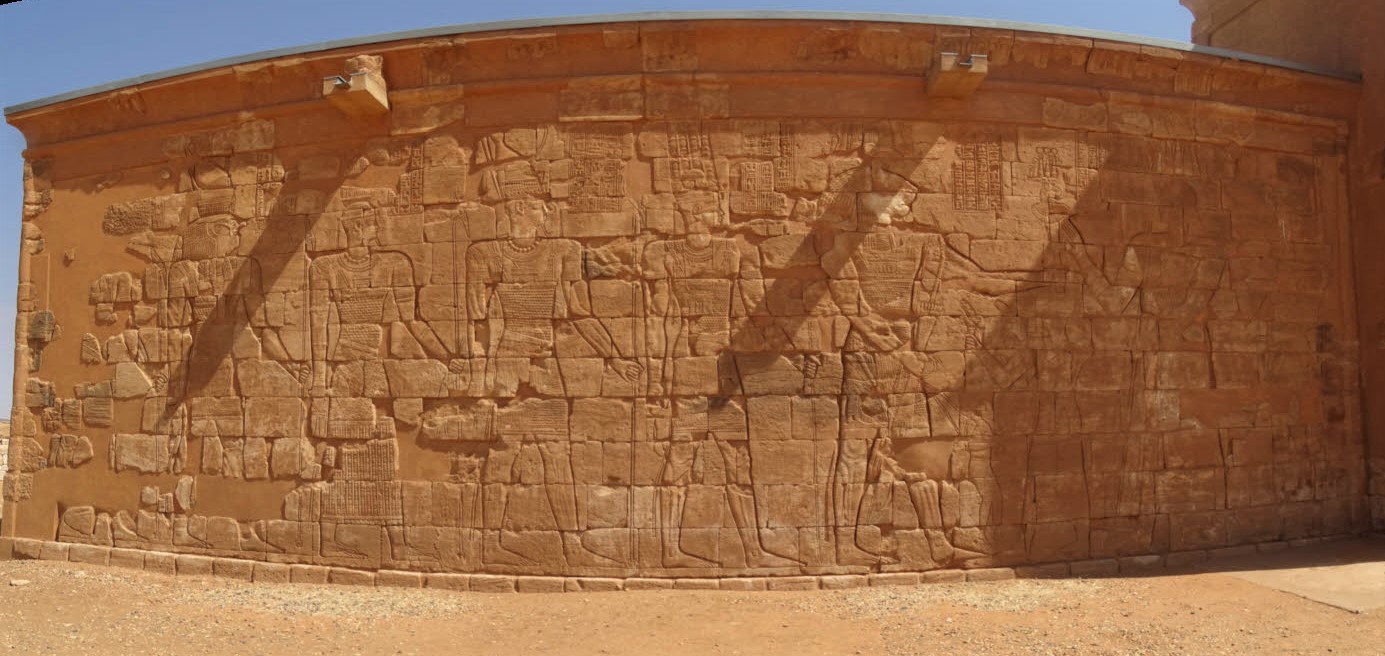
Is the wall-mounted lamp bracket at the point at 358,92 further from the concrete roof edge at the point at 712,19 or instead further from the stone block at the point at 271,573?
the stone block at the point at 271,573

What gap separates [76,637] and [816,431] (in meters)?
5.10

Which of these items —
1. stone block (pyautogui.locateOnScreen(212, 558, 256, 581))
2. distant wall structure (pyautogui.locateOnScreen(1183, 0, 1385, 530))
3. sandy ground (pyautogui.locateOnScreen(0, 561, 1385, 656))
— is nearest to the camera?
sandy ground (pyautogui.locateOnScreen(0, 561, 1385, 656))

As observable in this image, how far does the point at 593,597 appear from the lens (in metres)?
6.18

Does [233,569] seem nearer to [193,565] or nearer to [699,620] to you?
[193,565]

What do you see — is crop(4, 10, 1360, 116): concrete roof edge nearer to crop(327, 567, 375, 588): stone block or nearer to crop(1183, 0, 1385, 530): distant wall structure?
crop(1183, 0, 1385, 530): distant wall structure

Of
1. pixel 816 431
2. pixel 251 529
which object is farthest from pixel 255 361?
pixel 816 431

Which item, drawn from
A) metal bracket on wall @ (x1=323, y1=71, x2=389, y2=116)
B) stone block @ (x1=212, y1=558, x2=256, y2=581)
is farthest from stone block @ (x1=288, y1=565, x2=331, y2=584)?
metal bracket on wall @ (x1=323, y1=71, x2=389, y2=116)

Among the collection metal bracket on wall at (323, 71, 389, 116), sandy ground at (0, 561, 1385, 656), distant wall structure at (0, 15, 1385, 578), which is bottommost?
sandy ground at (0, 561, 1385, 656)

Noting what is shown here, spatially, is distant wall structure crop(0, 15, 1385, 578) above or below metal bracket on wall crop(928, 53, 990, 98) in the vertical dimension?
below

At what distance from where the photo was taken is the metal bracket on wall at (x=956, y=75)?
6.29 metres

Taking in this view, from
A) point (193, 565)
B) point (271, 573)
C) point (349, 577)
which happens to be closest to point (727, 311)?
point (349, 577)

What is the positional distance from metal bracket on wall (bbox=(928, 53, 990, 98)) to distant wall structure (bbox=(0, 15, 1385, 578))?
32 mm

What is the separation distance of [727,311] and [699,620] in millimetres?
2254

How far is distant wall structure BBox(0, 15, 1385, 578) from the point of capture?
643 cm
